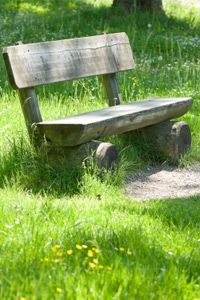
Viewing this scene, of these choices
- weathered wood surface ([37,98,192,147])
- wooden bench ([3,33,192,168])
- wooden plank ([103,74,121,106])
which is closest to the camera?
weathered wood surface ([37,98,192,147])

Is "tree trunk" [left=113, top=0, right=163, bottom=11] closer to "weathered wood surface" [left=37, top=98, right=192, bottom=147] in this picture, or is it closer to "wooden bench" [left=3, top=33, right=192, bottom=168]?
"wooden bench" [left=3, top=33, right=192, bottom=168]

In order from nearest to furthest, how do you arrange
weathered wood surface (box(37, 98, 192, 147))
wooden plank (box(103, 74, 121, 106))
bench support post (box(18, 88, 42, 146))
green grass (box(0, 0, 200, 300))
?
green grass (box(0, 0, 200, 300)) → weathered wood surface (box(37, 98, 192, 147)) → bench support post (box(18, 88, 42, 146)) → wooden plank (box(103, 74, 121, 106))

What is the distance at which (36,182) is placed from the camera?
5750 millimetres

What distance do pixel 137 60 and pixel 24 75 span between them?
528 centimetres

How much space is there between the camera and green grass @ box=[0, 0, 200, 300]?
332 cm

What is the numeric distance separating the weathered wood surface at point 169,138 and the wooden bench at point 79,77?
0.18 feet

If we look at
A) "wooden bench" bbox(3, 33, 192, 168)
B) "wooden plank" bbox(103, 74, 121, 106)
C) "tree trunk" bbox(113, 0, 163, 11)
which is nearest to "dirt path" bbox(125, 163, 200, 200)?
"wooden bench" bbox(3, 33, 192, 168)

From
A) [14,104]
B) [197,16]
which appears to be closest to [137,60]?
[14,104]

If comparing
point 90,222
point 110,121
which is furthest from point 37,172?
point 90,222

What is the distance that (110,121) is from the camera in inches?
232

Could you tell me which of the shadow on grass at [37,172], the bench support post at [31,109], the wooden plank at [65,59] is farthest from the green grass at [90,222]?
the wooden plank at [65,59]

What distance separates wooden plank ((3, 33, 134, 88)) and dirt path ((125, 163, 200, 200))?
3.41ft

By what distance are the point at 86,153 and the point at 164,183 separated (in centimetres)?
95

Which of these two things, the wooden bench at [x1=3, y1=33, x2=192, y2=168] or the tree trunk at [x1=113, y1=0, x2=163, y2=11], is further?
the tree trunk at [x1=113, y1=0, x2=163, y2=11]
